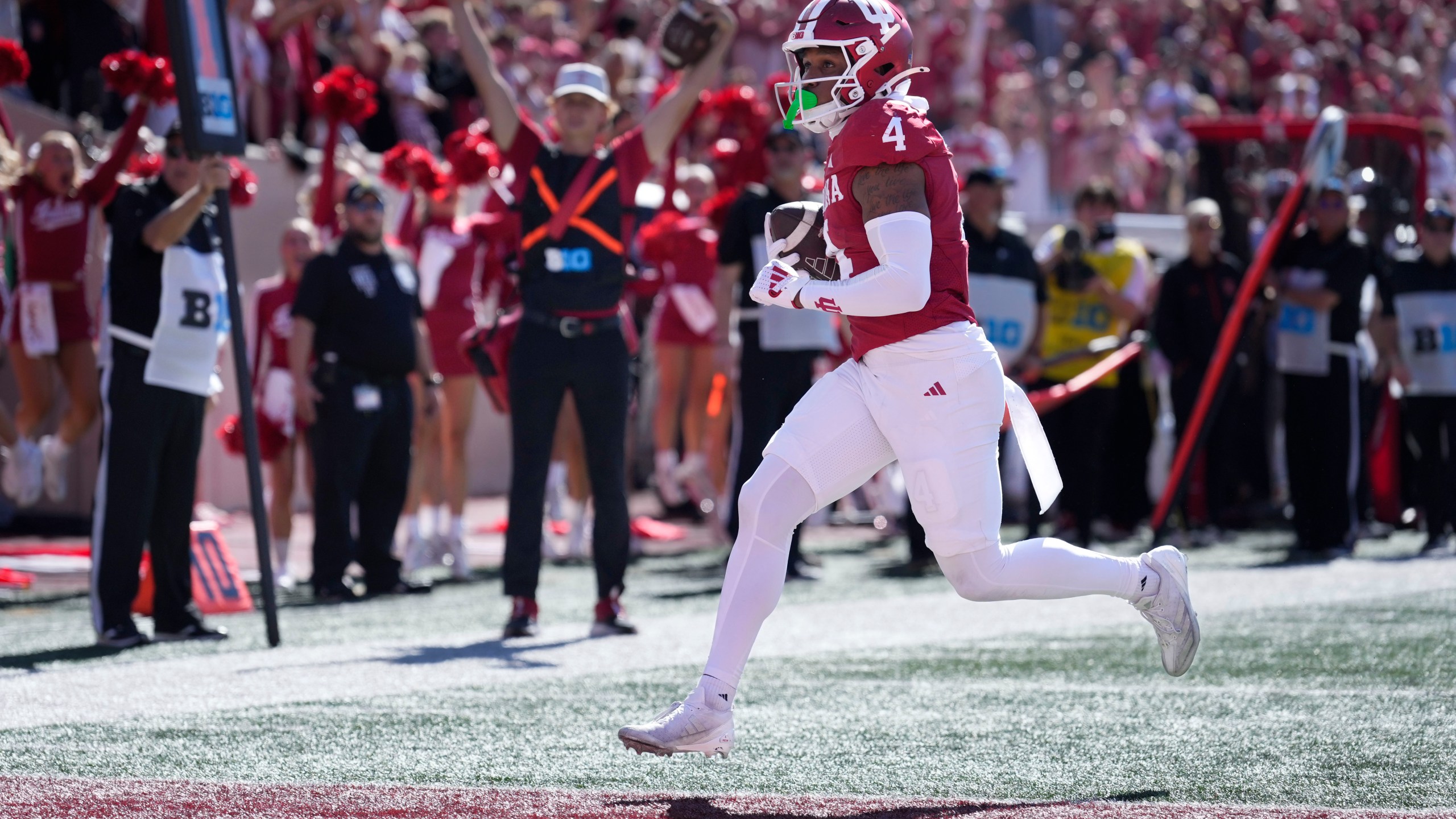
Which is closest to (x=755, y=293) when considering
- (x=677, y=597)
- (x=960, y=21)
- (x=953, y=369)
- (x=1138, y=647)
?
(x=953, y=369)

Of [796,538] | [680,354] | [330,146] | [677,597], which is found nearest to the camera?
[677,597]

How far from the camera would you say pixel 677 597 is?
29.4 feet

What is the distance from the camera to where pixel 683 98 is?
296 inches

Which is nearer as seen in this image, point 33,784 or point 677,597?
point 33,784

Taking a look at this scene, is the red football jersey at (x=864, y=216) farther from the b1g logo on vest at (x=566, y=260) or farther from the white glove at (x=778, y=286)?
the b1g logo on vest at (x=566, y=260)

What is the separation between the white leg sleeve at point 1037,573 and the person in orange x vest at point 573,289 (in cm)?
288

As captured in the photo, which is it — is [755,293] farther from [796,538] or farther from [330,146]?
[330,146]

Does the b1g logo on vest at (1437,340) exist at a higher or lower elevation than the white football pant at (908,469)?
lower

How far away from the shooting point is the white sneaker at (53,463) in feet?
32.9

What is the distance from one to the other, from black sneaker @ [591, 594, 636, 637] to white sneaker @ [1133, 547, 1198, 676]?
9.57 ft

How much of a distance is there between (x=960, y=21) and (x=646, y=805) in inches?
608

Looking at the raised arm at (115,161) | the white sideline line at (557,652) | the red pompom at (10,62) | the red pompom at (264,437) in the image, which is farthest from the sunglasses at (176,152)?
the red pompom at (264,437)

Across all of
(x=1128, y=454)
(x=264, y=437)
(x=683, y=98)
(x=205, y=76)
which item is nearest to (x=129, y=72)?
(x=205, y=76)

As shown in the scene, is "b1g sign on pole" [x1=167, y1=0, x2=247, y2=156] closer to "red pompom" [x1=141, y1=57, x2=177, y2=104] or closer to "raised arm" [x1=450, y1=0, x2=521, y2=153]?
"red pompom" [x1=141, y1=57, x2=177, y2=104]
